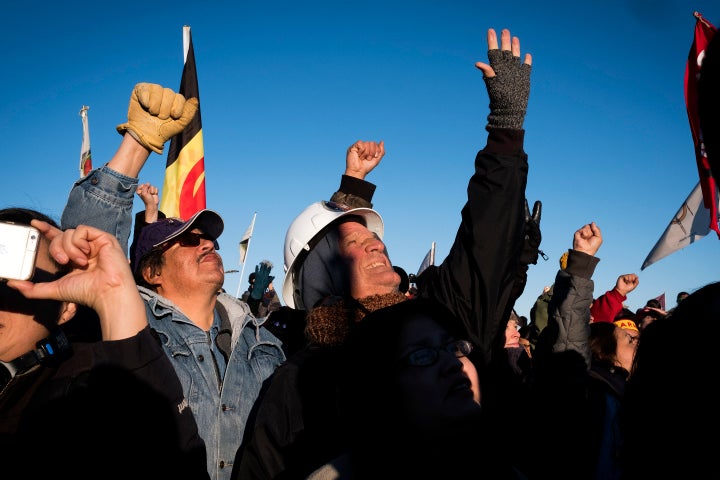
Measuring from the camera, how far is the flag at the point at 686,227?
666 centimetres

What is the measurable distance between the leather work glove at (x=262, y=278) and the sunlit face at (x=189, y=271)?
17.8ft

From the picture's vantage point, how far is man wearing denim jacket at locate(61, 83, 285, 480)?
2639mm

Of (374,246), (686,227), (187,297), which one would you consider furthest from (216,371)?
(686,227)

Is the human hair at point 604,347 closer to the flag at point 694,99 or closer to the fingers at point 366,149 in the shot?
the flag at point 694,99

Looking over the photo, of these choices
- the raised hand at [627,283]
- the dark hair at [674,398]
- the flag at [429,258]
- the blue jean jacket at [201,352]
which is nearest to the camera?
the dark hair at [674,398]

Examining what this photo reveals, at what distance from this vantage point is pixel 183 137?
6.57m

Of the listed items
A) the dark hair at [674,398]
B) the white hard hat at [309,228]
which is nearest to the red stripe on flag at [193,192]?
the white hard hat at [309,228]

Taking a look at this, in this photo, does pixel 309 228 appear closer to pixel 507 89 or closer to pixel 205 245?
pixel 205 245

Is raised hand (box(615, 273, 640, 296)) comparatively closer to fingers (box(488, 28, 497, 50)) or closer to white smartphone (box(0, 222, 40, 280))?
fingers (box(488, 28, 497, 50))

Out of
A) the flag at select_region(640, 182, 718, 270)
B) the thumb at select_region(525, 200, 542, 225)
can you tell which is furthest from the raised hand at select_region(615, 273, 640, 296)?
the thumb at select_region(525, 200, 542, 225)

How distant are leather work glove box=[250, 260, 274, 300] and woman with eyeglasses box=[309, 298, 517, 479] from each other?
726 centimetres

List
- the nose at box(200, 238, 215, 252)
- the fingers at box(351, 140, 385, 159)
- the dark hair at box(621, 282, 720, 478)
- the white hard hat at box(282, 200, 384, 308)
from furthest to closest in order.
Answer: the fingers at box(351, 140, 385, 159)
the nose at box(200, 238, 215, 252)
the white hard hat at box(282, 200, 384, 308)
the dark hair at box(621, 282, 720, 478)

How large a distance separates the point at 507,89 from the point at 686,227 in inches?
226

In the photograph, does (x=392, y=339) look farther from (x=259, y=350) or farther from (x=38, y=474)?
(x=259, y=350)
